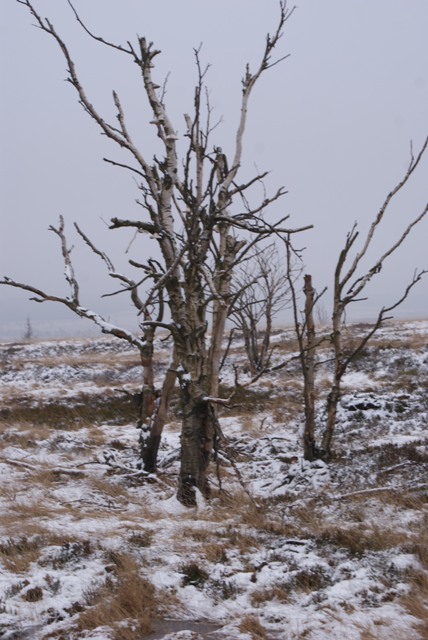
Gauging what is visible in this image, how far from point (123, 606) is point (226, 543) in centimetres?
131

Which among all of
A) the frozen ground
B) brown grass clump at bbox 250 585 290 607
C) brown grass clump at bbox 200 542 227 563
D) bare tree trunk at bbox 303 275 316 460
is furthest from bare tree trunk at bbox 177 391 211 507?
brown grass clump at bbox 250 585 290 607

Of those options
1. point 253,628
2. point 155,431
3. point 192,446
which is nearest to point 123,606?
point 253,628

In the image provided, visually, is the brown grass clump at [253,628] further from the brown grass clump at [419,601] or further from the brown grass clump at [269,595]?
the brown grass clump at [419,601]

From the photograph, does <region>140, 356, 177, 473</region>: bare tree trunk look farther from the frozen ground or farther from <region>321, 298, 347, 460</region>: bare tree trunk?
<region>321, 298, 347, 460</region>: bare tree trunk

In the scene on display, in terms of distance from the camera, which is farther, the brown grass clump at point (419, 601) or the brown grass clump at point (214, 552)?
the brown grass clump at point (214, 552)

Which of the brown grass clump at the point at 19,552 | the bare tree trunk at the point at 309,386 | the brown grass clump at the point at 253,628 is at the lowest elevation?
the brown grass clump at the point at 253,628

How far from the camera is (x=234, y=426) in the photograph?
11461 mm

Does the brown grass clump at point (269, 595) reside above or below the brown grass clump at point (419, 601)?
below

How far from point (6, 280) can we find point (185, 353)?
7.19 feet

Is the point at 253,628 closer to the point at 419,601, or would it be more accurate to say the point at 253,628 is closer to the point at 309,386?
the point at 419,601

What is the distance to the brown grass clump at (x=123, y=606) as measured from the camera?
119 inches

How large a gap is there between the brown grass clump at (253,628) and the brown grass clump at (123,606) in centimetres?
59

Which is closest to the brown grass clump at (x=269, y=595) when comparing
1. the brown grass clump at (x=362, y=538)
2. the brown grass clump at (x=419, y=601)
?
the brown grass clump at (x=419, y=601)

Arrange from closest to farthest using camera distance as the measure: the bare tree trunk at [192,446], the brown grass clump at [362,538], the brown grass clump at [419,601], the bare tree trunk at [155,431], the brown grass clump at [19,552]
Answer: the brown grass clump at [419,601], the brown grass clump at [19,552], the brown grass clump at [362,538], the bare tree trunk at [192,446], the bare tree trunk at [155,431]
